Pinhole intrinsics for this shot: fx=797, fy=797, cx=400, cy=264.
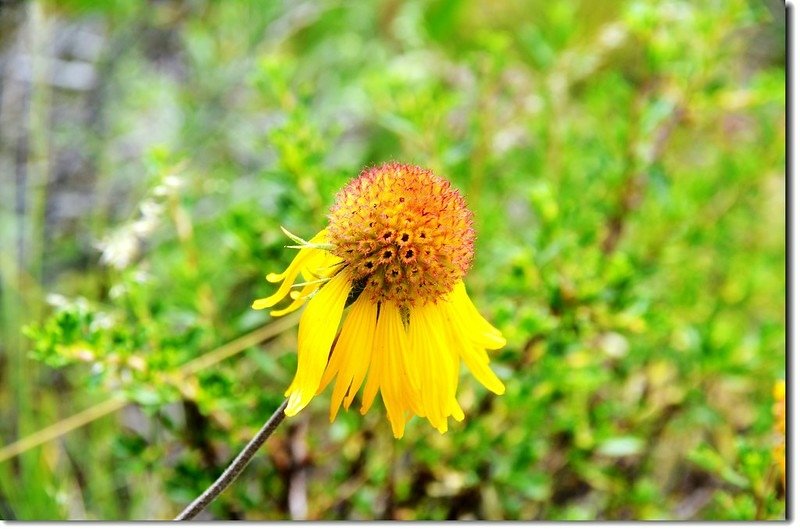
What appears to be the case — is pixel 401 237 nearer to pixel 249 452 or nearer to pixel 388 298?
pixel 388 298

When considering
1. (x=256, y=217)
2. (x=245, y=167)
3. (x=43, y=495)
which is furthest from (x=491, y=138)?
(x=43, y=495)

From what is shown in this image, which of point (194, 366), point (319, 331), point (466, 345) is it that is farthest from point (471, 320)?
point (194, 366)

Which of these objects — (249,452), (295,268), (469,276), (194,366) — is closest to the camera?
(249,452)

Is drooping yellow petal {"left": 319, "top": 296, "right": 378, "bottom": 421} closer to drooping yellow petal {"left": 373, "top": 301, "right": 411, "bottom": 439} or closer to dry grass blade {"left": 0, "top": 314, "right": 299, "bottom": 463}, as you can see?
drooping yellow petal {"left": 373, "top": 301, "right": 411, "bottom": 439}

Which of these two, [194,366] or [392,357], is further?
[194,366]

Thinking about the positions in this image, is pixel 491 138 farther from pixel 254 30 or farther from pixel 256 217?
pixel 254 30

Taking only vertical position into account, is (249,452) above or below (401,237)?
below
